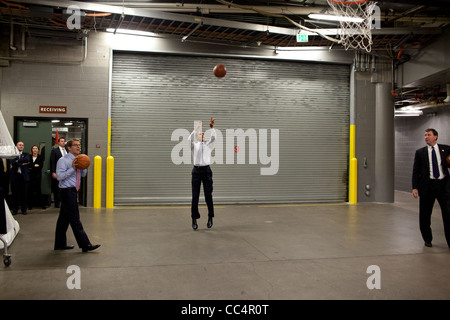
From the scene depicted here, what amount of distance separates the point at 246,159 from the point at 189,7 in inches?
170

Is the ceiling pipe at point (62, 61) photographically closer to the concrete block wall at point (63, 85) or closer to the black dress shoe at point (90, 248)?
the concrete block wall at point (63, 85)

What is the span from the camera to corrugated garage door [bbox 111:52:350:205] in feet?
32.6

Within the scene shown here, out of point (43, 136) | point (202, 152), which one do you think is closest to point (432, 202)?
point (202, 152)

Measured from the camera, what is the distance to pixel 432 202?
5836 mm

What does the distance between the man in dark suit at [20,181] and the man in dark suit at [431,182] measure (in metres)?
7.99

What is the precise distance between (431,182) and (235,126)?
18.7 feet

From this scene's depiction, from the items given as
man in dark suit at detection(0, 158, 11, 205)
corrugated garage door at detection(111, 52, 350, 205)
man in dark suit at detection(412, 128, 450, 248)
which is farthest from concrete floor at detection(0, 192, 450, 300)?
corrugated garage door at detection(111, 52, 350, 205)

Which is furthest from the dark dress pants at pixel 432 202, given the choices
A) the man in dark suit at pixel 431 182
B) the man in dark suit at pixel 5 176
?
the man in dark suit at pixel 5 176

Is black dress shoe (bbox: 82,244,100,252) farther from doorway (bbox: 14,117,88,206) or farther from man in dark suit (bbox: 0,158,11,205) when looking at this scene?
doorway (bbox: 14,117,88,206)

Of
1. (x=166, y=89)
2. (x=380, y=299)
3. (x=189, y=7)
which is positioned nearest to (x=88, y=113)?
(x=166, y=89)

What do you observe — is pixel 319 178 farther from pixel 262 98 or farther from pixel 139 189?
pixel 139 189

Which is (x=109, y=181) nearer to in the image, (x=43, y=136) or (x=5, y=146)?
(x=43, y=136)
